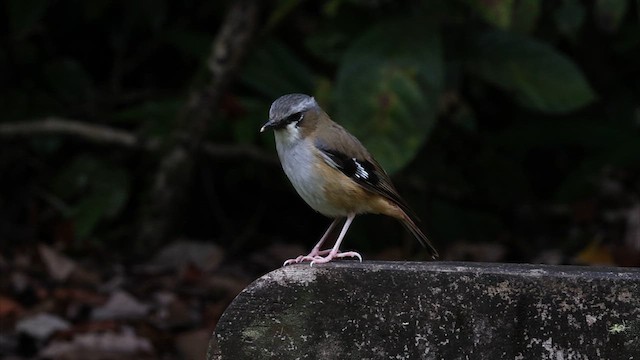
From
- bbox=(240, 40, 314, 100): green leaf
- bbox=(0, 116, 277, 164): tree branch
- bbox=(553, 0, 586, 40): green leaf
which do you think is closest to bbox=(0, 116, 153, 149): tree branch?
bbox=(0, 116, 277, 164): tree branch

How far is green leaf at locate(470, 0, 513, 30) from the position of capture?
235 inches

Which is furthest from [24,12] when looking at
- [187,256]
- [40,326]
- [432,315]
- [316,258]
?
[432,315]

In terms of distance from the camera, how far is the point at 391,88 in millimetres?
6250

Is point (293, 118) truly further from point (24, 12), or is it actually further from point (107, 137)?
point (24, 12)

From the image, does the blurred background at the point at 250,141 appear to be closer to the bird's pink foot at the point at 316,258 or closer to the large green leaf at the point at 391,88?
the large green leaf at the point at 391,88

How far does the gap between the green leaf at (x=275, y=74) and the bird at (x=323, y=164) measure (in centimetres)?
244

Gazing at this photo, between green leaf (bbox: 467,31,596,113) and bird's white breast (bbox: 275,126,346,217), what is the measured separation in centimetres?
240

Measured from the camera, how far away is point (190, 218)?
8.06 meters

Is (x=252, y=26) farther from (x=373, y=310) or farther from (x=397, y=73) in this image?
(x=373, y=310)

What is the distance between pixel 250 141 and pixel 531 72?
166cm

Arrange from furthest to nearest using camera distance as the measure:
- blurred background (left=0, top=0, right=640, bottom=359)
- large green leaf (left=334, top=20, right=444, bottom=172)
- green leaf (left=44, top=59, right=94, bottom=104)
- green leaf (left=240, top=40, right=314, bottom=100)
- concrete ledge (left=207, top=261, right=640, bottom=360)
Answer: green leaf (left=44, top=59, right=94, bottom=104), green leaf (left=240, top=40, right=314, bottom=100), blurred background (left=0, top=0, right=640, bottom=359), large green leaf (left=334, top=20, right=444, bottom=172), concrete ledge (left=207, top=261, right=640, bottom=360)

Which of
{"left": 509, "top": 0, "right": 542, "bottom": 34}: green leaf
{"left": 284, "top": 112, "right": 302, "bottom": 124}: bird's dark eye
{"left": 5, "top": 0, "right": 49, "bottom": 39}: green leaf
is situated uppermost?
{"left": 5, "top": 0, "right": 49, "bottom": 39}: green leaf

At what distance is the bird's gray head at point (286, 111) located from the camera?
4.48m

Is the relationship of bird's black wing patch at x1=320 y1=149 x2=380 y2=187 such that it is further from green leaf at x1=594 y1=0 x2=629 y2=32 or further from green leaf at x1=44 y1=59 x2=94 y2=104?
green leaf at x1=44 y1=59 x2=94 y2=104
